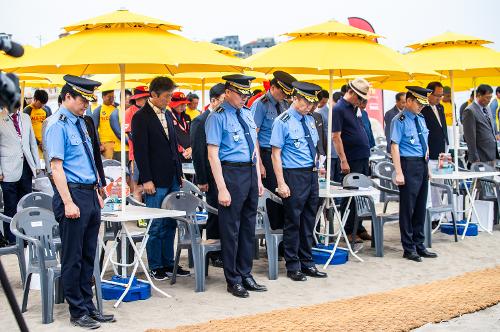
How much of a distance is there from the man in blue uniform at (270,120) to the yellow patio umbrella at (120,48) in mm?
1361

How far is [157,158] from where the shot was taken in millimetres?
8461

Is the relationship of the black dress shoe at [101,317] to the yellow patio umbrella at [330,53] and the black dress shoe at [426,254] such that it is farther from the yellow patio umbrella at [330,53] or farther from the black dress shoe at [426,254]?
the black dress shoe at [426,254]

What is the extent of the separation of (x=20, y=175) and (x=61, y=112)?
354cm

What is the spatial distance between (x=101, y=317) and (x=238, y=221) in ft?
5.64

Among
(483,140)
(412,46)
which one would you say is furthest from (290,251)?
(483,140)

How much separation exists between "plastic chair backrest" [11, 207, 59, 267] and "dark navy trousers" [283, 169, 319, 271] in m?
2.44

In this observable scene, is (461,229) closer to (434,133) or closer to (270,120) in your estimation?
(434,133)

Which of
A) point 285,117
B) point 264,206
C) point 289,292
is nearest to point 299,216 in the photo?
point 264,206

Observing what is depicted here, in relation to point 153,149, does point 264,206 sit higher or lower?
lower

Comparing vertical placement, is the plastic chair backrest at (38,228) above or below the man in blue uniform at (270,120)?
below

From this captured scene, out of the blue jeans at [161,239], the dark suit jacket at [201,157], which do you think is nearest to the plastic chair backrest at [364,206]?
the dark suit jacket at [201,157]

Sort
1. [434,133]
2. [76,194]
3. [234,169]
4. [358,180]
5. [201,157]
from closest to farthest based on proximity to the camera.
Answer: [76,194] → [234,169] → [201,157] → [358,180] → [434,133]

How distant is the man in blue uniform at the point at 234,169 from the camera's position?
7875 mm

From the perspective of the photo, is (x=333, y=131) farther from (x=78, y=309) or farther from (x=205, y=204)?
(x=78, y=309)
